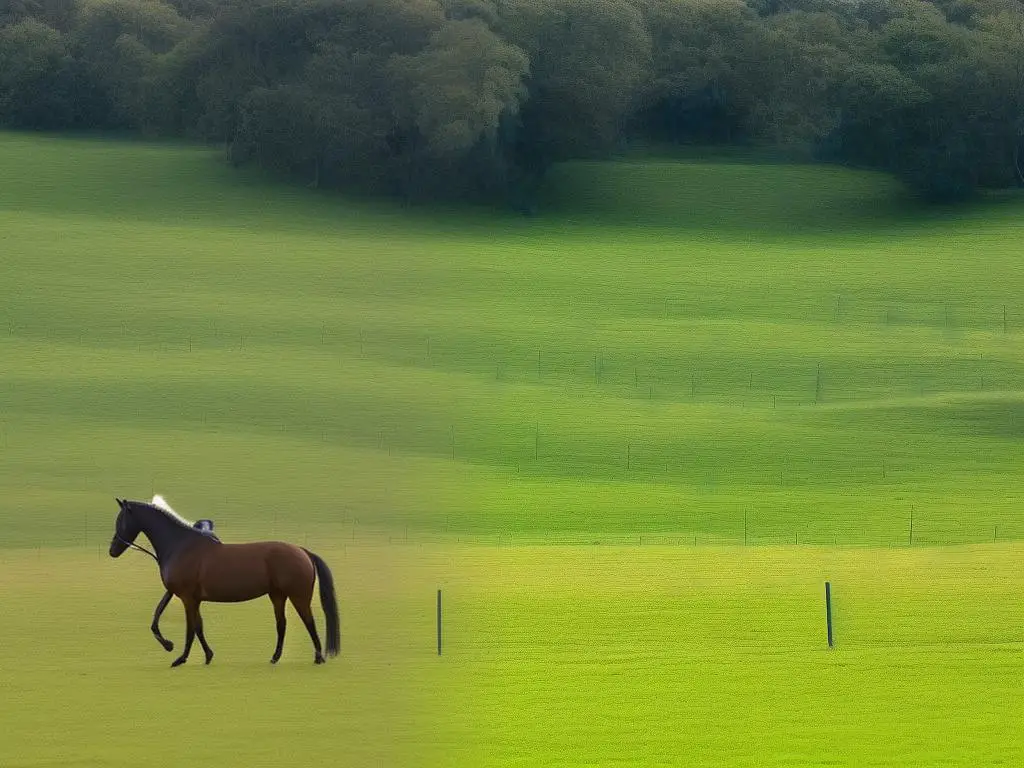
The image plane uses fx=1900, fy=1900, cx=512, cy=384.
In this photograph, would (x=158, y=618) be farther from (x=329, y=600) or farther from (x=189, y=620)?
(x=329, y=600)

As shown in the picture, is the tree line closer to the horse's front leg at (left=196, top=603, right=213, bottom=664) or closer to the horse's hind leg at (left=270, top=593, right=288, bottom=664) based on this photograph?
the horse's front leg at (left=196, top=603, right=213, bottom=664)

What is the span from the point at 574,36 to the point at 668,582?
44.1 m

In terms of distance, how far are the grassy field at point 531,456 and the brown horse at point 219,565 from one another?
85 cm

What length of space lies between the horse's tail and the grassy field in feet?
1.47

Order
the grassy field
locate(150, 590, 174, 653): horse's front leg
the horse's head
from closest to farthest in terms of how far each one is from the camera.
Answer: the grassy field < the horse's head < locate(150, 590, 174, 653): horse's front leg

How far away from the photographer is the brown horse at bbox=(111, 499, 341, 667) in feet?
52.6

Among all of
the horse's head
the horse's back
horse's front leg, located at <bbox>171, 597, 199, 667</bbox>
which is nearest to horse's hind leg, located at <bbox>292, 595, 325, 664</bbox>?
the horse's back

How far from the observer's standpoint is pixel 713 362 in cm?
4588

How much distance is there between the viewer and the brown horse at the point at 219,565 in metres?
16.0

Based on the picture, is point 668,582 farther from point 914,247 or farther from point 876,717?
point 914,247

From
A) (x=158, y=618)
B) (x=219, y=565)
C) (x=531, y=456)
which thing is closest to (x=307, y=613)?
(x=219, y=565)

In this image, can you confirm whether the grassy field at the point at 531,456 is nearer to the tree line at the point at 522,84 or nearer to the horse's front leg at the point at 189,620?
the horse's front leg at the point at 189,620

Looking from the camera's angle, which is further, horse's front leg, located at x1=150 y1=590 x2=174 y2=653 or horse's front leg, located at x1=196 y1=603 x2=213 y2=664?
horse's front leg, located at x1=196 y1=603 x2=213 y2=664

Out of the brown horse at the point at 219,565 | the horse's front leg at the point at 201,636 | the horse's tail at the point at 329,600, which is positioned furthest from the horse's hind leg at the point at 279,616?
the horse's front leg at the point at 201,636
